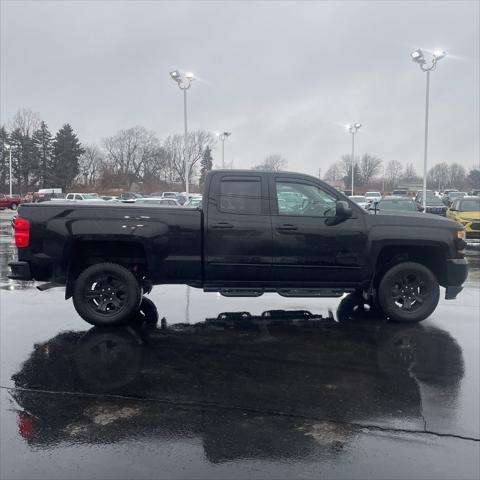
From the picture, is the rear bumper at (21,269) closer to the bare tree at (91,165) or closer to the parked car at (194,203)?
the parked car at (194,203)

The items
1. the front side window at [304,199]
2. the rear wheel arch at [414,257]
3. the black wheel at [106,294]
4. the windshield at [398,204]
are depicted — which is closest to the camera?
the black wheel at [106,294]

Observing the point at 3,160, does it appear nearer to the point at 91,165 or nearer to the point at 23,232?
the point at 91,165

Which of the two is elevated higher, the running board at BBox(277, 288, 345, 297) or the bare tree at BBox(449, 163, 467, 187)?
the bare tree at BBox(449, 163, 467, 187)

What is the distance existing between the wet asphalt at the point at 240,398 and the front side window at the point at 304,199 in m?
1.57

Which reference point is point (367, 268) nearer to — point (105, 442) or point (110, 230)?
point (110, 230)

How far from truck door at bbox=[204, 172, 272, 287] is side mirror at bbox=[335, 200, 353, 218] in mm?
920

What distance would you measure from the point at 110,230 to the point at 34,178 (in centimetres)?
8821

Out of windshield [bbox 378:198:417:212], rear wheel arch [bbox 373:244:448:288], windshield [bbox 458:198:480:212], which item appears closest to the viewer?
rear wheel arch [bbox 373:244:448:288]

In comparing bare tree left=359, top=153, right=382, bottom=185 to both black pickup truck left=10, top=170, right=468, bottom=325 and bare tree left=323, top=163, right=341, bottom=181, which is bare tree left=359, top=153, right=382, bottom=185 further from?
black pickup truck left=10, top=170, right=468, bottom=325

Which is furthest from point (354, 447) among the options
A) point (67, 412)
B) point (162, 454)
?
point (67, 412)

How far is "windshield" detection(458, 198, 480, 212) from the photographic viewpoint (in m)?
20.0

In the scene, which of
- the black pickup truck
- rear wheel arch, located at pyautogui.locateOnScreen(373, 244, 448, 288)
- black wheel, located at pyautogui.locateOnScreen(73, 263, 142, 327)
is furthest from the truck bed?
rear wheel arch, located at pyautogui.locateOnScreen(373, 244, 448, 288)

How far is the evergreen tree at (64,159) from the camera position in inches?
3342

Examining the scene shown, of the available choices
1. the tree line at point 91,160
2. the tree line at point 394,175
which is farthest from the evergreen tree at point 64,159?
the tree line at point 394,175
